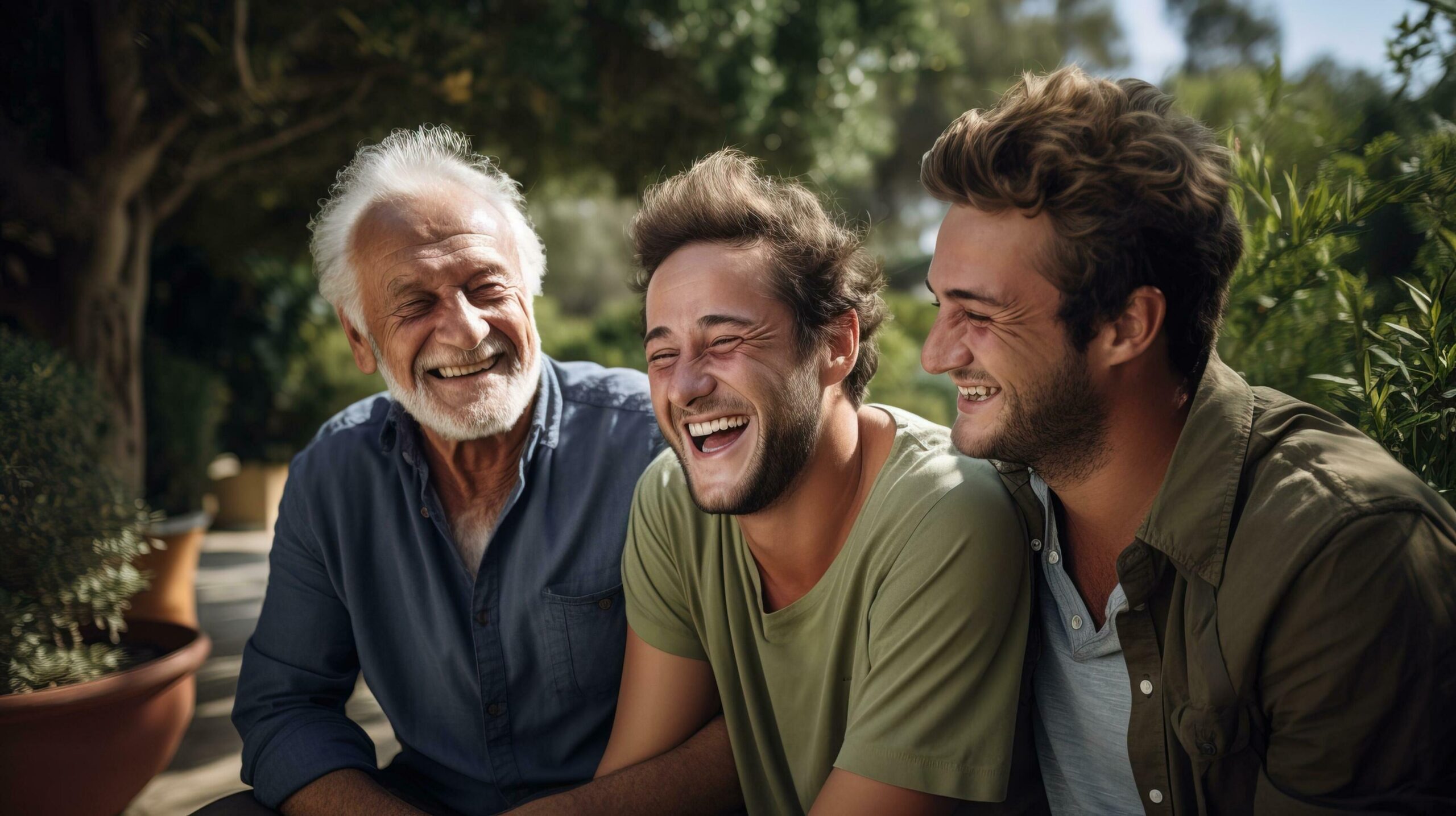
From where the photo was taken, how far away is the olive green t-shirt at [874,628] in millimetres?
1830

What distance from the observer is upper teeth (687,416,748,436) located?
85.4 inches

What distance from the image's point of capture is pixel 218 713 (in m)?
4.60

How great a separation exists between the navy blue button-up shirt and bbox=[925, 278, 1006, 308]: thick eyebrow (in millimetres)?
1024

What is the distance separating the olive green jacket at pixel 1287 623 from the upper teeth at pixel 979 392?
1.18 feet

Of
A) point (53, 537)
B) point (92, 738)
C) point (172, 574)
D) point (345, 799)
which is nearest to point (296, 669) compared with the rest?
point (345, 799)

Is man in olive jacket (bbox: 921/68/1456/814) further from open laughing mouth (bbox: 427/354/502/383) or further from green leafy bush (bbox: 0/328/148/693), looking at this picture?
green leafy bush (bbox: 0/328/148/693)

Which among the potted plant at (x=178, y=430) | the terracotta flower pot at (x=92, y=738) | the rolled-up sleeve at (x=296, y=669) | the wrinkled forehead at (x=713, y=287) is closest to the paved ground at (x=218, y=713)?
the potted plant at (x=178, y=430)

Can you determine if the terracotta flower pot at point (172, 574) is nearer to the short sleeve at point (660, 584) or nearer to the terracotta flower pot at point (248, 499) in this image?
the short sleeve at point (660, 584)

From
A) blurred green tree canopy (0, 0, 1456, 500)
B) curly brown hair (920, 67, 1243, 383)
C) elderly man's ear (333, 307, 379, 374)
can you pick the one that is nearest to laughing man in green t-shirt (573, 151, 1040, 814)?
curly brown hair (920, 67, 1243, 383)

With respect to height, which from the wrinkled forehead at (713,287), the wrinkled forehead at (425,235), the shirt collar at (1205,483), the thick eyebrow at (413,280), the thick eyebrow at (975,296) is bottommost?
the shirt collar at (1205,483)

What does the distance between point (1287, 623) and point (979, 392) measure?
700mm

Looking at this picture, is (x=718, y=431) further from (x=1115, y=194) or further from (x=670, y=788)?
(x=1115, y=194)

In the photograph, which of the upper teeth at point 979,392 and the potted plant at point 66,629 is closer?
the upper teeth at point 979,392

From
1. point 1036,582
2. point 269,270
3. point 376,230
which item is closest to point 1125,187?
point 1036,582
